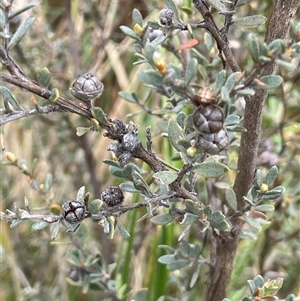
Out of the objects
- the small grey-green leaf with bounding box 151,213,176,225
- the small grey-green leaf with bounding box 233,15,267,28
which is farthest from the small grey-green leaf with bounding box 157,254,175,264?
the small grey-green leaf with bounding box 233,15,267,28

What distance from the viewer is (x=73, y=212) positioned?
577 millimetres

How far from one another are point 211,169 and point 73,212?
18cm

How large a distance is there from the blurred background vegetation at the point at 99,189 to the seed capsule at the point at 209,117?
0.48 meters

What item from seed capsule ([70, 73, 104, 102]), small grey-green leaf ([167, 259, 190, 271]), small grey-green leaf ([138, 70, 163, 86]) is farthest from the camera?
small grey-green leaf ([167, 259, 190, 271])

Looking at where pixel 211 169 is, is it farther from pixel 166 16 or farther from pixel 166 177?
pixel 166 16

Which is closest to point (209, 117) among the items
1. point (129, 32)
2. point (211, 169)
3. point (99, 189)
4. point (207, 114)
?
point (207, 114)

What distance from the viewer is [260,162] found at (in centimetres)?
99

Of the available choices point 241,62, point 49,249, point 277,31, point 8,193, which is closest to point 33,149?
point 8,193

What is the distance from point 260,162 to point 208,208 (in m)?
0.43

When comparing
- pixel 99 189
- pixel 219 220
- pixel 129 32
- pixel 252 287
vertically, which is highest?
pixel 129 32

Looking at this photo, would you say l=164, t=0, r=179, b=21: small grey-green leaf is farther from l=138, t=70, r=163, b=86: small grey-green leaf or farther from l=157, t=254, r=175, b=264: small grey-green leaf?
l=157, t=254, r=175, b=264: small grey-green leaf

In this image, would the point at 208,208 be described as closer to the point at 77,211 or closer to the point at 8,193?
the point at 77,211

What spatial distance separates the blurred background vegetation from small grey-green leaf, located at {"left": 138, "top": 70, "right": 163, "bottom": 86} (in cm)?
47

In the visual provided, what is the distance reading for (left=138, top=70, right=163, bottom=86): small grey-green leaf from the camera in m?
0.42
